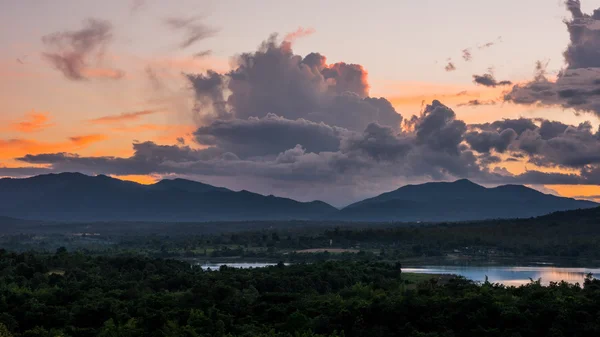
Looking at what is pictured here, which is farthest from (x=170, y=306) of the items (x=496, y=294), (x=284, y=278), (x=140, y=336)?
(x=496, y=294)

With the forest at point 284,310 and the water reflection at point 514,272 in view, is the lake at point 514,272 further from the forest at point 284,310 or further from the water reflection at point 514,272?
the forest at point 284,310

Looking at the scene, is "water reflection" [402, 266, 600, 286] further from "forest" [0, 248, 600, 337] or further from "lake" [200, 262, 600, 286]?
"forest" [0, 248, 600, 337]

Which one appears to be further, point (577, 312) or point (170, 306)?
point (170, 306)

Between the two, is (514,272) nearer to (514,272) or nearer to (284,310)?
(514,272)

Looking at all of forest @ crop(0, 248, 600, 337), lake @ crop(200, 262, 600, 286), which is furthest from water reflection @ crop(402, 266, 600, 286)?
forest @ crop(0, 248, 600, 337)

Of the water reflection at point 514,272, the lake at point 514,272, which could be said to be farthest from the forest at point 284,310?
the lake at point 514,272

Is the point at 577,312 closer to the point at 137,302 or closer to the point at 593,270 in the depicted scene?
the point at 137,302

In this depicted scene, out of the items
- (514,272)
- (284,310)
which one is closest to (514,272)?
(514,272)
